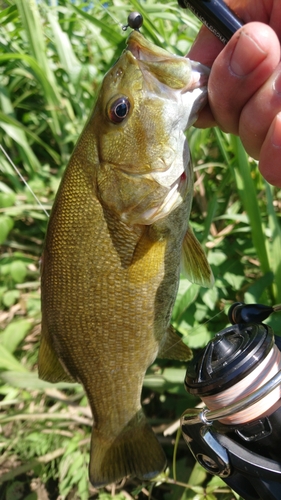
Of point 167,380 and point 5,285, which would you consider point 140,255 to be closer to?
point 167,380

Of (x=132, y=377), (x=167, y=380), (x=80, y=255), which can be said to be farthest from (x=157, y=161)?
(x=167, y=380)

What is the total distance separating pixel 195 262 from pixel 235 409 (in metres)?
0.57

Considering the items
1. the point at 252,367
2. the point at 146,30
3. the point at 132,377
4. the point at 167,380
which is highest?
Answer: the point at 146,30

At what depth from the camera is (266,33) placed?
104 cm

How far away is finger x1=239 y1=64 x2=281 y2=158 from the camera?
1.10 metres

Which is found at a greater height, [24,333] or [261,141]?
[261,141]

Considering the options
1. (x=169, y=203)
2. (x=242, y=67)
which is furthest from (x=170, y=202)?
(x=242, y=67)

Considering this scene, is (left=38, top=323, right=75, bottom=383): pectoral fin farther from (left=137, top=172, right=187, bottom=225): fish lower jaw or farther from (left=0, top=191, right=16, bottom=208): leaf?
(left=0, top=191, right=16, bottom=208): leaf

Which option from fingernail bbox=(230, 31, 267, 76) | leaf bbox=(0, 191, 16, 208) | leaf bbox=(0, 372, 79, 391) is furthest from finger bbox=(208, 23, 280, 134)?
leaf bbox=(0, 191, 16, 208)

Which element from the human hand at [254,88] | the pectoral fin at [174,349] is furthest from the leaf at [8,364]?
the human hand at [254,88]

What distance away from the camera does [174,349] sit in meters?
1.60

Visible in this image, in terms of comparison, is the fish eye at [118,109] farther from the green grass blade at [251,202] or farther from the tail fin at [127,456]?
the tail fin at [127,456]

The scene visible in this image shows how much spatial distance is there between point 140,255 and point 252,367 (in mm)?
490

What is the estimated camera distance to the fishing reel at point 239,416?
105 cm
